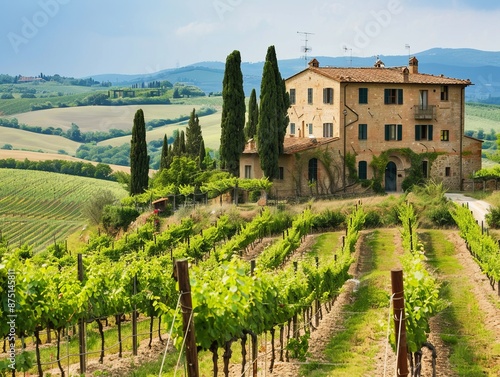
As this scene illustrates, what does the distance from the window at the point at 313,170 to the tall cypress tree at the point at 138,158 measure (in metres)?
9.48

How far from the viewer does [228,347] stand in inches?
570

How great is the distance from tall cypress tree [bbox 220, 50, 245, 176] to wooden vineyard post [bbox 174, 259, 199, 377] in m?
38.8

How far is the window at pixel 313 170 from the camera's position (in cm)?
5134

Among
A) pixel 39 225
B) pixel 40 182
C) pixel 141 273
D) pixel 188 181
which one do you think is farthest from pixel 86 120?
pixel 141 273

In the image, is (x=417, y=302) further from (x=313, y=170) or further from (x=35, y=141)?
(x=35, y=141)

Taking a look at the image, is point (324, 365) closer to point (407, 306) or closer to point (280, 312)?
point (280, 312)

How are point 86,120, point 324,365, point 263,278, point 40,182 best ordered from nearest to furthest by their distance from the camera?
1. point 263,278
2. point 324,365
3. point 40,182
4. point 86,120

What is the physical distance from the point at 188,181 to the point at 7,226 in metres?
22.4

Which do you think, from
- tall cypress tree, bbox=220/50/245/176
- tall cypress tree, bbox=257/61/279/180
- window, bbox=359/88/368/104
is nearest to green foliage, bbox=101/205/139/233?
tall cypress tree, bbox=220/50/245/176

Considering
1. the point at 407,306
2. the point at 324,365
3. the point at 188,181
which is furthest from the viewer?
the point at 188,181

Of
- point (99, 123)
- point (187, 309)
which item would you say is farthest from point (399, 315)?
point (99, 123)

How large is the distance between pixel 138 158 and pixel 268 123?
916 centimetres

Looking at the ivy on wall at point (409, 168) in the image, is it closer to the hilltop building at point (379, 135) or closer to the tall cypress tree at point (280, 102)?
the hilltop building at point (379, 135)

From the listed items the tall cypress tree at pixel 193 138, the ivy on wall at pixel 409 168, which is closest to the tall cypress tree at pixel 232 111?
the ivy on wall at pixel 409 168
